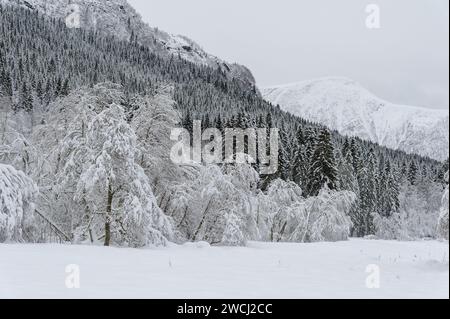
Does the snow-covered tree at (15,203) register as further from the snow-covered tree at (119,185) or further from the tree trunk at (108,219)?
the tree trunk at (108,219)

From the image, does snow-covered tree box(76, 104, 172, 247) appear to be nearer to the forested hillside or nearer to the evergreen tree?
the forested hillside

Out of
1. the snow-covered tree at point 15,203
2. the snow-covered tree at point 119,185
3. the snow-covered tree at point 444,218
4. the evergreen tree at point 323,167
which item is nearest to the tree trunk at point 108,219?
the snow-covered tree at point 119,185

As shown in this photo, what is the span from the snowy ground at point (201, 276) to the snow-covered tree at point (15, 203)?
5.24 feet

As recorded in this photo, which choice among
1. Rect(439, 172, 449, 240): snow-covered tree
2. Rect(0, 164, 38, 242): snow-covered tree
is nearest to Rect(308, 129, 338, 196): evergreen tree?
Rect(0, 164, 38, 242): snow-covered tree

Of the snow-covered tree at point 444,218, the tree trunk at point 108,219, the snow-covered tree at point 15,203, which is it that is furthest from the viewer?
the tree trunk at point 108,219

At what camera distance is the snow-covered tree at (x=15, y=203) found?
13.4 metres

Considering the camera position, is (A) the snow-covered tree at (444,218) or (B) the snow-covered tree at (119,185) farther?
(B) the snow-covered tree at (119,185)

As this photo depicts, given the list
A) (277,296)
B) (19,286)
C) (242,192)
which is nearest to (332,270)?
(277,296)

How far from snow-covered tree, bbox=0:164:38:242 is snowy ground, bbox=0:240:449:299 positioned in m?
1.60

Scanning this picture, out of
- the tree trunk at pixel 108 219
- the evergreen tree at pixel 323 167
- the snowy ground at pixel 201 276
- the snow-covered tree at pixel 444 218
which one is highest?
the snow-covered tree at pixel 444 218

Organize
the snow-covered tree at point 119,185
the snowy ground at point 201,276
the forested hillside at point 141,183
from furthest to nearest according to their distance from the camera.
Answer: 1. the forested hillside at point 141,183
2. the snow-covered tree at point 119,185
3. the snowy ground at point 201,276

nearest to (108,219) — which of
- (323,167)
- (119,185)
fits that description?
(119,185)

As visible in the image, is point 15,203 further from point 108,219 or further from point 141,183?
point 141,183
